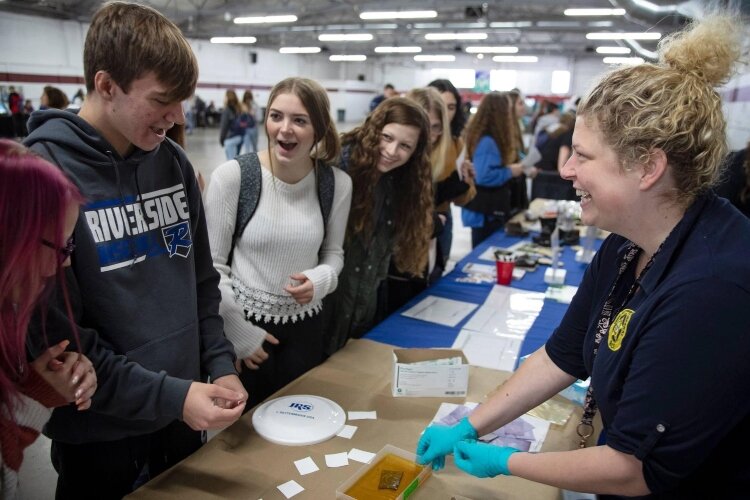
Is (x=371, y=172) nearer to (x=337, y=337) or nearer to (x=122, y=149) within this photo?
(x=337, y=337)

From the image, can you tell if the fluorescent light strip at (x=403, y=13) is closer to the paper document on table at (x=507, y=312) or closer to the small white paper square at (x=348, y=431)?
the paper document on table at (x=507, y=312)

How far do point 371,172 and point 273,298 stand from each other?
619mm

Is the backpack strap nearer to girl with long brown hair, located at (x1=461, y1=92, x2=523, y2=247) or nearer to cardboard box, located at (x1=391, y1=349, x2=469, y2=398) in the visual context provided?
cardboard box, located at (x1=391, y1=349, x2=469, y2=398)

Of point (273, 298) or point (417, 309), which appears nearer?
point (273, 298)

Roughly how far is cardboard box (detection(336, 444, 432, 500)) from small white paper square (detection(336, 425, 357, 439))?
6.4 inches

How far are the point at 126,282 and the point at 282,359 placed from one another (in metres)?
0.76

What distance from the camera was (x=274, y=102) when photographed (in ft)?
5.50

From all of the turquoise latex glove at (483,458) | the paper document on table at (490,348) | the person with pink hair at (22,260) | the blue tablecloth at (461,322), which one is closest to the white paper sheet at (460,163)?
the blue tablecloth at (461,322)

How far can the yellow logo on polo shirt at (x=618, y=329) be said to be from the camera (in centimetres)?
89

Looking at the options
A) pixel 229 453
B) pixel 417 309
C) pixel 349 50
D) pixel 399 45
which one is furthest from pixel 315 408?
pixel 349 50

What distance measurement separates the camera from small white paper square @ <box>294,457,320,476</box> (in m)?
1.12

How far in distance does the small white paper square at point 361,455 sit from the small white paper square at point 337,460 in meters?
0.02

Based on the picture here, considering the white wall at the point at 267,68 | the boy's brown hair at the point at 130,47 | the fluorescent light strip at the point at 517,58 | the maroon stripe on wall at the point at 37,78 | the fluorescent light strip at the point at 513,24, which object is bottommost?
the boy's brown hair at the point at 130,47

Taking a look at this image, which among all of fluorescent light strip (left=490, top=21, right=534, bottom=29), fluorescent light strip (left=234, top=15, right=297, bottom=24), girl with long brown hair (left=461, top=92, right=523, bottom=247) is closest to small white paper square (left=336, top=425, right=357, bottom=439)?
girl with long brown hair (left=461, top=92, right=523, bottom=247)
